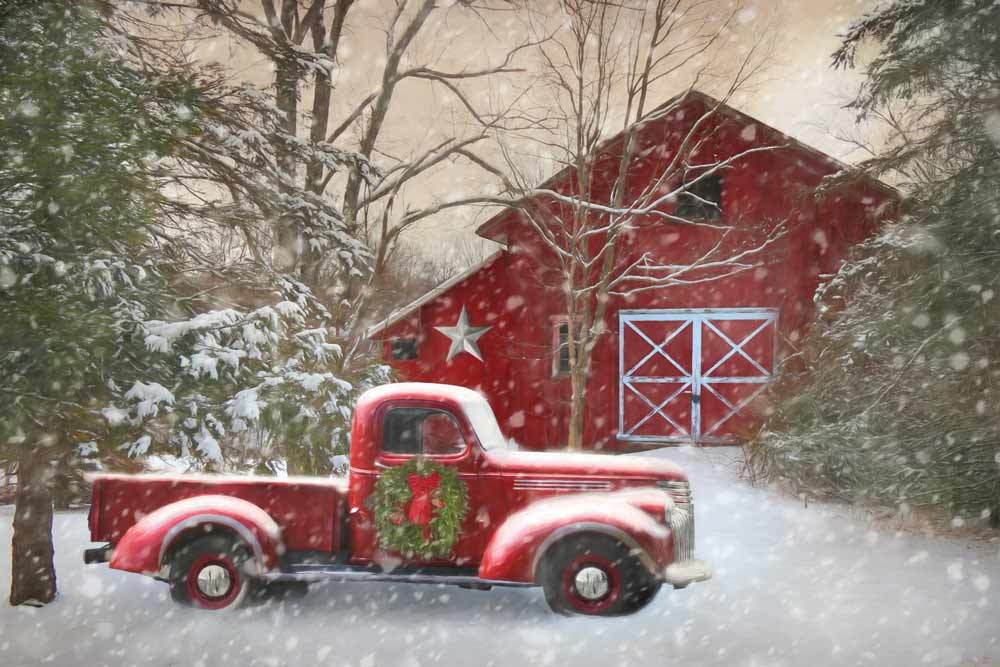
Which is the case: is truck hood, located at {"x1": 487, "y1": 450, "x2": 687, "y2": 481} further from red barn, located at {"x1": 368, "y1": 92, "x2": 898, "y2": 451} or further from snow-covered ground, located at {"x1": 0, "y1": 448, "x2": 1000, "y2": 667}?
red barn, located at {"x1": 368, "y1": 92, "x2": 898, "y2": 451}

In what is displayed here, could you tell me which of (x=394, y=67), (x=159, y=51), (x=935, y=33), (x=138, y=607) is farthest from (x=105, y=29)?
(x=935, y=33)

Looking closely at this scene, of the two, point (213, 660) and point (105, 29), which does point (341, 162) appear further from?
point (213, 660)

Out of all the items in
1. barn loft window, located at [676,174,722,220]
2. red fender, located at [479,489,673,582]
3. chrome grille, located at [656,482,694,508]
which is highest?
barn loft window, located at [676,174,722,220]

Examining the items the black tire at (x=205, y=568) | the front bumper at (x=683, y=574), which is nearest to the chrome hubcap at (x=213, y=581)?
the black tire at (x=205, y=568)

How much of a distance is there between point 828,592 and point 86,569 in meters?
5.39

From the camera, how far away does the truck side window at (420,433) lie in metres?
4.61

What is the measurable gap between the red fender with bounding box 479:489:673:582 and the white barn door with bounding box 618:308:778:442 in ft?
25.1

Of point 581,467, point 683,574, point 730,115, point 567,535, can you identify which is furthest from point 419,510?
point 730,115

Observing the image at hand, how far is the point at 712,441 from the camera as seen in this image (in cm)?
1151

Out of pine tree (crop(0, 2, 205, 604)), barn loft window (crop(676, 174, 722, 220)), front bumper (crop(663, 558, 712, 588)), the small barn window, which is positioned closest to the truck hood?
front bumper (crop(663, 558, 712, 588))

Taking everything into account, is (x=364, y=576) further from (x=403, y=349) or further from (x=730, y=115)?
(x=730, y=115)

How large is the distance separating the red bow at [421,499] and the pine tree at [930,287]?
13.6 ft

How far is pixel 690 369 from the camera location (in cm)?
1171

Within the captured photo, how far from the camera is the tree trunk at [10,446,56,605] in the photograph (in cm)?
429
